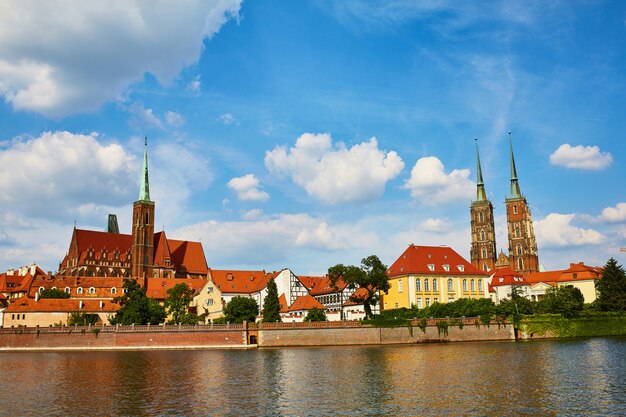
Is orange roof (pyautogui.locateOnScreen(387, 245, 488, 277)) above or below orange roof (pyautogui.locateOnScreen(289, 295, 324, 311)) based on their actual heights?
Result: above

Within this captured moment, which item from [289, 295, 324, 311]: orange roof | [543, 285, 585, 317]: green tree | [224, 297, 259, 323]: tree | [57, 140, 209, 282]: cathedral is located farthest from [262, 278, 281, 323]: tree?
[57, 140, 209, 282]: cathedral

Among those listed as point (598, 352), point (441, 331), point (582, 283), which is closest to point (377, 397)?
point (598, 352)

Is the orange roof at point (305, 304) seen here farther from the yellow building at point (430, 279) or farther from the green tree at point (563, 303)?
the green tree at point (563, 303)

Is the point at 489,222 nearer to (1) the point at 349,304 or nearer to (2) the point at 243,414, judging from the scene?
(1) the point at 349,304

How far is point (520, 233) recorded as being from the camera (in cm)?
17012

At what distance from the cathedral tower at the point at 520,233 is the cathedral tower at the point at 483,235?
16.8ft

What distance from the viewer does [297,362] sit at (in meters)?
53.7

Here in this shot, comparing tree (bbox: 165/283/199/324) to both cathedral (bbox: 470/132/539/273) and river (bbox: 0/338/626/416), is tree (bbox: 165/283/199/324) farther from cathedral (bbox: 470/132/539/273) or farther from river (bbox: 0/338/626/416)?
cathedral (bbox: 470/132/539/273)

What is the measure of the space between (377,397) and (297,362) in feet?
72.2

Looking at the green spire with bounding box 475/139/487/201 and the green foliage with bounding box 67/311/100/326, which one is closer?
the green foliage with bounding box 67/311/100/326

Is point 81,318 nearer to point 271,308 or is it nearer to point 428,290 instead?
point 271,308

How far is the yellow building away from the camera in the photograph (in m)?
97.0

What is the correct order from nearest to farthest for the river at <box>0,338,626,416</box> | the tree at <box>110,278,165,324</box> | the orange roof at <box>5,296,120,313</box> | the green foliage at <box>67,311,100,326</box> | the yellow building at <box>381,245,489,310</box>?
the river at <box>0,338,626,416</box> < the tree at <box>110,278,165,324</box> < the green foliage at <box>67,311,100,326</box> < the orange roof at <box>5,296,120,313</box> < the yellow building at <box>381,245,489,310</box>

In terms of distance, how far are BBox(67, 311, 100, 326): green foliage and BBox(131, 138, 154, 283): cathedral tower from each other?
147 ft
